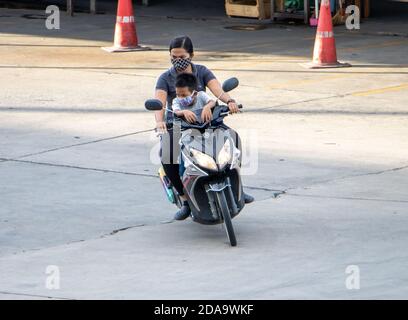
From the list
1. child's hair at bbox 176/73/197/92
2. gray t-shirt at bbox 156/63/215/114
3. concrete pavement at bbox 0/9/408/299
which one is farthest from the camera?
gray t-shirt at bbox 156/63/215/114

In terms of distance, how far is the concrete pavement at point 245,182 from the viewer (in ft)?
25.3

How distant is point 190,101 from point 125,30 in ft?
34.6

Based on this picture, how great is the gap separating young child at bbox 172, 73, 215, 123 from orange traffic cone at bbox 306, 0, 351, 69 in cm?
853

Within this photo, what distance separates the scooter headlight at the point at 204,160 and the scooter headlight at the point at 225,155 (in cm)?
5

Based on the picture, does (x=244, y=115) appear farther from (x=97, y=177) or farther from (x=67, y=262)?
(x=67, y=262)

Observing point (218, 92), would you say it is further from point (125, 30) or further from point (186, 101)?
point (125, 30)

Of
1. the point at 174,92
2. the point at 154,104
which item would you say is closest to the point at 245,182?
the point at 174,92

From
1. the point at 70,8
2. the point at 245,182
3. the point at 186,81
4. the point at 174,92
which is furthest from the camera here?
the point at 70,8

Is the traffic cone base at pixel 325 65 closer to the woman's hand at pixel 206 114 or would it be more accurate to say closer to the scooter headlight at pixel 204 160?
the woman's hand at pixel 206 114

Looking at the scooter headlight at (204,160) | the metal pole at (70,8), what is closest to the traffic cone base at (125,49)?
the metal pole at (70,8)

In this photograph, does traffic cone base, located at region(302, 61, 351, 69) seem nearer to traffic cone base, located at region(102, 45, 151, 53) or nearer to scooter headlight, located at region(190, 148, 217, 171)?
traffic cone base, located at region(102, 45, 151, 53)

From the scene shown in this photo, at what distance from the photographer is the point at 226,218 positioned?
8.51 m

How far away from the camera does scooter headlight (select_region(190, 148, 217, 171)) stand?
8.52 metres

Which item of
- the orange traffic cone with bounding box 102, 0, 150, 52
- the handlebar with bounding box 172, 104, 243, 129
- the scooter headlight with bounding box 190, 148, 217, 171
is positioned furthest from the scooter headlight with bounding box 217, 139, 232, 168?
the orange traffic cone with bounding box 102, 0, 150, 52
